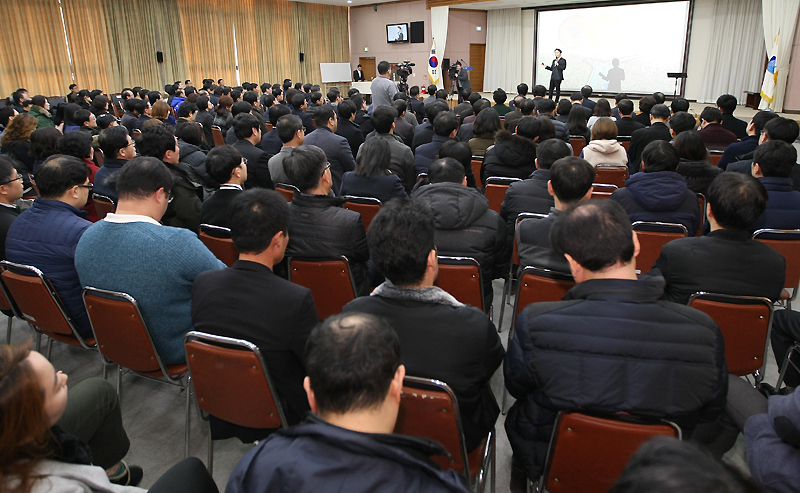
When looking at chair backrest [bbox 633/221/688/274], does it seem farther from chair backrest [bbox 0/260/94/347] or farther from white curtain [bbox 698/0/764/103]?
white curtain [bbox 698/0/764/103]

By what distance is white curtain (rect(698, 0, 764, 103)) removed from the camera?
11.4 meters

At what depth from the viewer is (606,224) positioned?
1517mm

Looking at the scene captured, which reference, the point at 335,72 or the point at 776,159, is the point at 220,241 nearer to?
the point at 776,159

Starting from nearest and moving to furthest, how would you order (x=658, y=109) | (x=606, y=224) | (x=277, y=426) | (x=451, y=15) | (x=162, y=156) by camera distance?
(x=606, y=224) < (x=277, y=426) < (x=162, y=156) < (x=658, y=109) < (x=451, y=15)

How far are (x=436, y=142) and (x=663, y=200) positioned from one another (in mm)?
2343

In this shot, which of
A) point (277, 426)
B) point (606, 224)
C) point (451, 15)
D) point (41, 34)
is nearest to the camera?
point (606, 224)

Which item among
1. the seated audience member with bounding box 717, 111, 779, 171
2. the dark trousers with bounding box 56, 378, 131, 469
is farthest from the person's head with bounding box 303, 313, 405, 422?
the seated audience member with bounding box 717, 111, 779, 171

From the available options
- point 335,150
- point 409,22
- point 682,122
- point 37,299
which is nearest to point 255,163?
point 335,150

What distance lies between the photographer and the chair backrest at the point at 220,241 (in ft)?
9.10

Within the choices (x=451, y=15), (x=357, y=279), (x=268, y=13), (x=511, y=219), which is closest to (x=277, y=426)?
(x=357, y=279)

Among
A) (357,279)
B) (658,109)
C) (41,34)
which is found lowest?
(357,279)

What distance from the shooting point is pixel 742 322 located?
1.97 m

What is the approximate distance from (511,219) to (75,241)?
2.50 m

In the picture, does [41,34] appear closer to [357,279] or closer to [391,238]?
[357,279]
